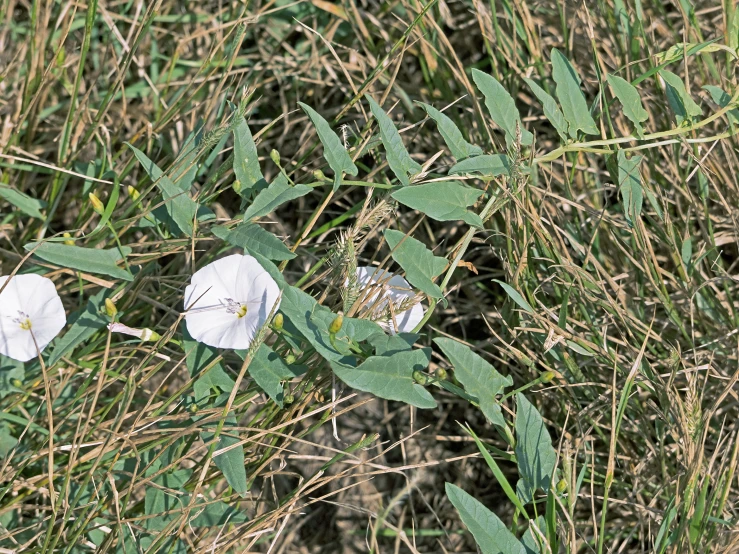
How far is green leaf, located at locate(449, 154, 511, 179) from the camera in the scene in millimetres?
1050

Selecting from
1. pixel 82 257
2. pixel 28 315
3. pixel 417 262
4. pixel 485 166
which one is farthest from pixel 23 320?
pixel 485 166

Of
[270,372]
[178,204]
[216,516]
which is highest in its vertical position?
[178,204]

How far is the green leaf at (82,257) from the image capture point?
3.69 feet

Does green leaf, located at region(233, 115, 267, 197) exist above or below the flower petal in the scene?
above

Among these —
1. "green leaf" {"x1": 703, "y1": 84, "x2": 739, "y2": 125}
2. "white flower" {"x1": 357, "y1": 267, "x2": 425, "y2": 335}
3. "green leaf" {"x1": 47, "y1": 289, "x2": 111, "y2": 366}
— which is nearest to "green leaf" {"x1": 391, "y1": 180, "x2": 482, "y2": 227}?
"white flower" {"x1": 357, "y1": 267, "x2": 425, "y2": 335}

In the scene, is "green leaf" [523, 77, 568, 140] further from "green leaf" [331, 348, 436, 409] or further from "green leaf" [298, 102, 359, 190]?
"green leaf" [331, 348, 436, 409]

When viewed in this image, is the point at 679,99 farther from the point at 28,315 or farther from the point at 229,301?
the point at 28,315

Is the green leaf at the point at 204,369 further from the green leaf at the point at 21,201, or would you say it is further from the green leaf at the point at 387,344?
the green leaf at the point at 21,201

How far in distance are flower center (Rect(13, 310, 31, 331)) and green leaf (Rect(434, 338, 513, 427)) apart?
69cm

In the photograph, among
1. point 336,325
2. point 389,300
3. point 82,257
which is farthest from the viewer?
point 82,257

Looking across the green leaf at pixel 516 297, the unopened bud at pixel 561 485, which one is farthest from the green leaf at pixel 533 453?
the green leaf at pixel 516 297

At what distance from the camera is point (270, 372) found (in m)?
1.07

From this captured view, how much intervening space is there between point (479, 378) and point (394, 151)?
36 cm

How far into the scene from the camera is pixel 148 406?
1.15 m
